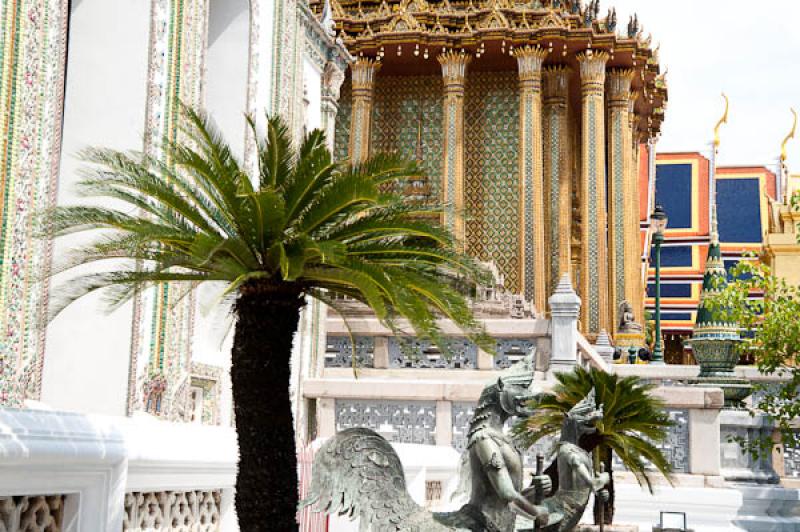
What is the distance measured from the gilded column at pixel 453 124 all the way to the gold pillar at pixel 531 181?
1.45m

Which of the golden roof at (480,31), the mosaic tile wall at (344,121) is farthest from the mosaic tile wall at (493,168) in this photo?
the mosaic tile wall at (344,121)

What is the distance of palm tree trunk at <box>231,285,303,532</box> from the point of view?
755 centimetres

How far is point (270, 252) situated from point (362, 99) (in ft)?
70.4

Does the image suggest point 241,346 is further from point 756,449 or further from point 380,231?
point 756,449

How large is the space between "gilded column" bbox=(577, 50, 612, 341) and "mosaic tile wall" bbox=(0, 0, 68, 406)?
18910 mm

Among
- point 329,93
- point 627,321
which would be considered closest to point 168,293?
point 329,93

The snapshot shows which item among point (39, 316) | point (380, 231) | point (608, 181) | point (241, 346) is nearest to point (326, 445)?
point (241, 346)

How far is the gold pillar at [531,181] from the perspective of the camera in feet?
89.7

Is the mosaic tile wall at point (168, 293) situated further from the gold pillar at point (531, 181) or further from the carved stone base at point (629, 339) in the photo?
the carved stone base at point (629, 339)

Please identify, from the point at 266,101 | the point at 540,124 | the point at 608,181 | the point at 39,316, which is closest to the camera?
the point at 39,316

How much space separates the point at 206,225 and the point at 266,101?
8.92 m

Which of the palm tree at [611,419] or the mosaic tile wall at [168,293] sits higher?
the mosaic tile wall at [168,293]

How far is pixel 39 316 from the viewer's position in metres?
10.3

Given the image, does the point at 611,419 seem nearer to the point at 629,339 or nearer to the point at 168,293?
the point at 168,293
